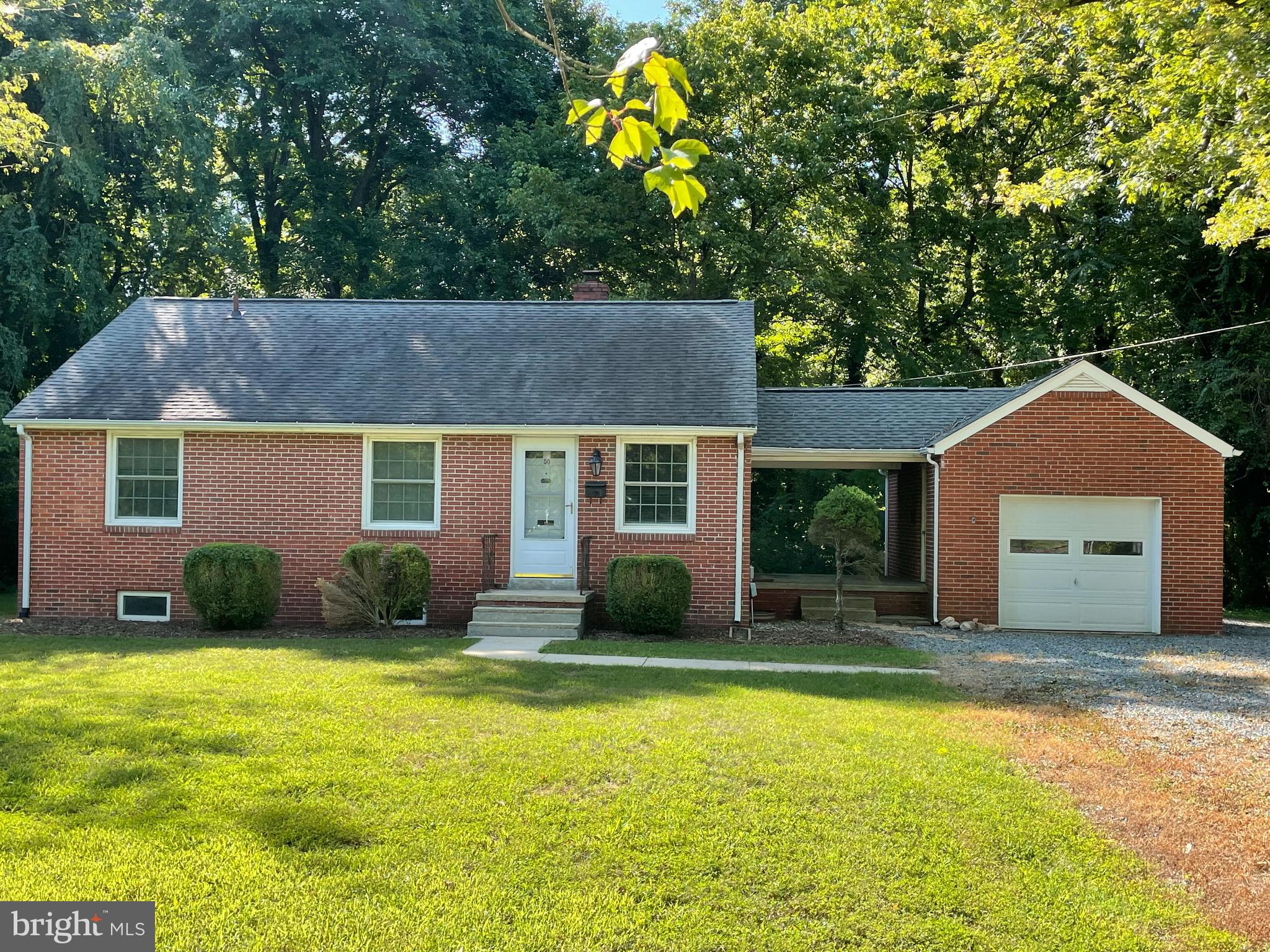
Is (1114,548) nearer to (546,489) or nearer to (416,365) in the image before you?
(546,489)

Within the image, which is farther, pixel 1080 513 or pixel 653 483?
pixel 1080 513

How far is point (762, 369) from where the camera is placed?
86.2 feet

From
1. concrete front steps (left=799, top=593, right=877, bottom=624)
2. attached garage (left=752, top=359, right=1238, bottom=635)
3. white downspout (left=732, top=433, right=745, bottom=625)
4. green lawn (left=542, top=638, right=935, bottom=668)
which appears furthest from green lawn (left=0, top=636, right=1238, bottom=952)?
concrete front steps (left=799, top=593, right=877, bottom=624)

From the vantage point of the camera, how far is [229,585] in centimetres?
1314

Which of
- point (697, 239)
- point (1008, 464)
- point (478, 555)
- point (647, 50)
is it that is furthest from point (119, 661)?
point (697, 239)

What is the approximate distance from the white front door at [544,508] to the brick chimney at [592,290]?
17.4 ft

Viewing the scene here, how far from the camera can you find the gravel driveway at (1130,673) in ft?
28.4

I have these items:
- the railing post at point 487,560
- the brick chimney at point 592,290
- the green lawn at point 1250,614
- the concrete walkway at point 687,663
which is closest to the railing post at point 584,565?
the railing post at point 487,560

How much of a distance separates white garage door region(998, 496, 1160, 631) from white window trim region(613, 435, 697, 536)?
499 cm

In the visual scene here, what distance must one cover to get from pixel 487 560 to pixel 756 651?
4527mm

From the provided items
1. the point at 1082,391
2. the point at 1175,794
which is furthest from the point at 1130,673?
the point at 1082,391

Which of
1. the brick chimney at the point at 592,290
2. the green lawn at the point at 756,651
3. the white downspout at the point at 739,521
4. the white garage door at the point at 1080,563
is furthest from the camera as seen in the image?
the brick chimney at the point at 592,290

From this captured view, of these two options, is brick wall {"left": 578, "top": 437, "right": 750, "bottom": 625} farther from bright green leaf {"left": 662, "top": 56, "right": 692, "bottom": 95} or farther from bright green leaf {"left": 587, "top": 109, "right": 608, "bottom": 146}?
bright green leaf {"left": 662, "top": 56, "right": 692, "bottom": 95}

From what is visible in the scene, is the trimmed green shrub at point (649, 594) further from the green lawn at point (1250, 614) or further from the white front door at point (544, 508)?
the green lawn at point (1250, 614)
